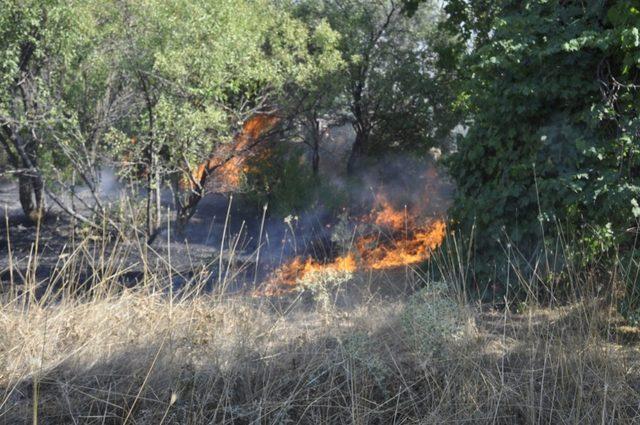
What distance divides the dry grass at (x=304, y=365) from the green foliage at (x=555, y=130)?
147cm

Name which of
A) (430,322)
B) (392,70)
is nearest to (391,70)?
(392,70)

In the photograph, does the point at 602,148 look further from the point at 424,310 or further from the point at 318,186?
the point at 318,186

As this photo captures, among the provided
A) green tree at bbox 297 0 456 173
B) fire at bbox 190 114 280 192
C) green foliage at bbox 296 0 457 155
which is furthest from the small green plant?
green tree at bbox 297 0 456 173

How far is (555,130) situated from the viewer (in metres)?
6.67

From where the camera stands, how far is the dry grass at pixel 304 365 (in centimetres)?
398

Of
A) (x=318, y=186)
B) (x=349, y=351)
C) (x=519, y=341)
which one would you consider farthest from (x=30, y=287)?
(x=318, y=186)

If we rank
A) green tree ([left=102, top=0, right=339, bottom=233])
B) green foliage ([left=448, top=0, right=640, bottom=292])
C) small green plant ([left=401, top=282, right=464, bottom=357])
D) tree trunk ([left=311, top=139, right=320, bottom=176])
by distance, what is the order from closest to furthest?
small green plant ([left=401, top=282, right=464, bottom=357]) < green foliage ([left=448, top=0, right=640, bottom=292]) < green tree ([left=102, top=0, right=339, bottom=233]) < tree trunk ([left=311, top=139, right=320, bottom=176])

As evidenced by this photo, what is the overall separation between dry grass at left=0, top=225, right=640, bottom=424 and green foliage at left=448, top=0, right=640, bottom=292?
1.47m

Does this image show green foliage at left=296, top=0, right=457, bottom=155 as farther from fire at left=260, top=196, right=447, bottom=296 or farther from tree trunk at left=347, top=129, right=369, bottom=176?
fire at left=260, top=196, right=447, bottom=296

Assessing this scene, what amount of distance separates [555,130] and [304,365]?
3584mm

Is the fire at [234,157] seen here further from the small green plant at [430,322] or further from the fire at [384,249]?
the small green plant at [430,322]

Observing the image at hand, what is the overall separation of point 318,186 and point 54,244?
6220 millimetres

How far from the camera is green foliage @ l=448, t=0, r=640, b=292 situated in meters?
6.12

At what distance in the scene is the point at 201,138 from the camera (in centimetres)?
1234
